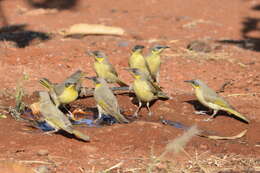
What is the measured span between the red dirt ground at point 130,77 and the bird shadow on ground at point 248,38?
0.17ft

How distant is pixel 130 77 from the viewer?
35.0ft

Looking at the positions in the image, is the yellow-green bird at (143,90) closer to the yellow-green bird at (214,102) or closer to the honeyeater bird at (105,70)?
the yellow-green bird at (214,102)

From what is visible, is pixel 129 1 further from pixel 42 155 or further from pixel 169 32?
pixel 42 155

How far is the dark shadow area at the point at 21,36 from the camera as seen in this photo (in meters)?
13.1

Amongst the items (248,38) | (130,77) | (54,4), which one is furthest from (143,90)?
(54,4)

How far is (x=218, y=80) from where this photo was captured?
414 inches

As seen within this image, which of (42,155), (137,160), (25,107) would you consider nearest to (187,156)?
(137,160)

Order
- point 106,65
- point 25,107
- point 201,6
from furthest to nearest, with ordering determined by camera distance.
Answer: point 201,6
point 106,65
point 25,107

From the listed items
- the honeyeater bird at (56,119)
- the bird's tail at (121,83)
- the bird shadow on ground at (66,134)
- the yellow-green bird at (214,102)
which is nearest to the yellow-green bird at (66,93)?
the honeyeater bird at (56,119)

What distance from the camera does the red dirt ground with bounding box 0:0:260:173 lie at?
20.5 feet

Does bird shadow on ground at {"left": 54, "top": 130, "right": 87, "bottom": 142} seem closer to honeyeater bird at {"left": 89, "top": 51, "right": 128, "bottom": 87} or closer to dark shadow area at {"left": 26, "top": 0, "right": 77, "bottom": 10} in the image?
honeyeater bird at {"left": 89, "top": 51, "right": 128, "bottom": 87}

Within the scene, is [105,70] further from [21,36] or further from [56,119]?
[21,36]

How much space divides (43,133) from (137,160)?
4.45 feet

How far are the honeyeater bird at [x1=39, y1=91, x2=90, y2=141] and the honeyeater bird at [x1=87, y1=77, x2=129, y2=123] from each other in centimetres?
86
